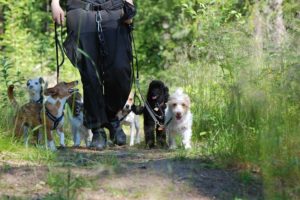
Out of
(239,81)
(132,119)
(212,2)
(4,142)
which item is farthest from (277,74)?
(132,119)

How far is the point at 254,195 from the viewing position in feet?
15.4

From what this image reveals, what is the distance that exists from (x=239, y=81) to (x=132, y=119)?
4.82 m

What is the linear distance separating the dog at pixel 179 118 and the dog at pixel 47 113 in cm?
128

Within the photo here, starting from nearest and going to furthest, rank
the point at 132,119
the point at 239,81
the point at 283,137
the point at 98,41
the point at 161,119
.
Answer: the point at 283,137
the point at 239,81
the point at 98,41
the point at 161,119
the point at 132,119

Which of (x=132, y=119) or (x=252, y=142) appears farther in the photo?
(x=132, y=119)

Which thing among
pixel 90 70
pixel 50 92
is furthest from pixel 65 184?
pixel 50 92

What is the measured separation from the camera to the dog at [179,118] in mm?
7914

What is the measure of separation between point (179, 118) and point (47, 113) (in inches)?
66.3

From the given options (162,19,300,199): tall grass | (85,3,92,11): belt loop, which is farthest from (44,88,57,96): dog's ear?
(162,19,300,199): tall grass

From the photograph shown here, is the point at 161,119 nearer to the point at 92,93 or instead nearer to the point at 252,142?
the point at 92,93

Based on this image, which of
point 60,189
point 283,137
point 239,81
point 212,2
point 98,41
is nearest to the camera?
point 60,189

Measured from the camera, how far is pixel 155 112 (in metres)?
8.71

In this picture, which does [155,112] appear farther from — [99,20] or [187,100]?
[99,20]

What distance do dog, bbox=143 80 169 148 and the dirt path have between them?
3.16 m
